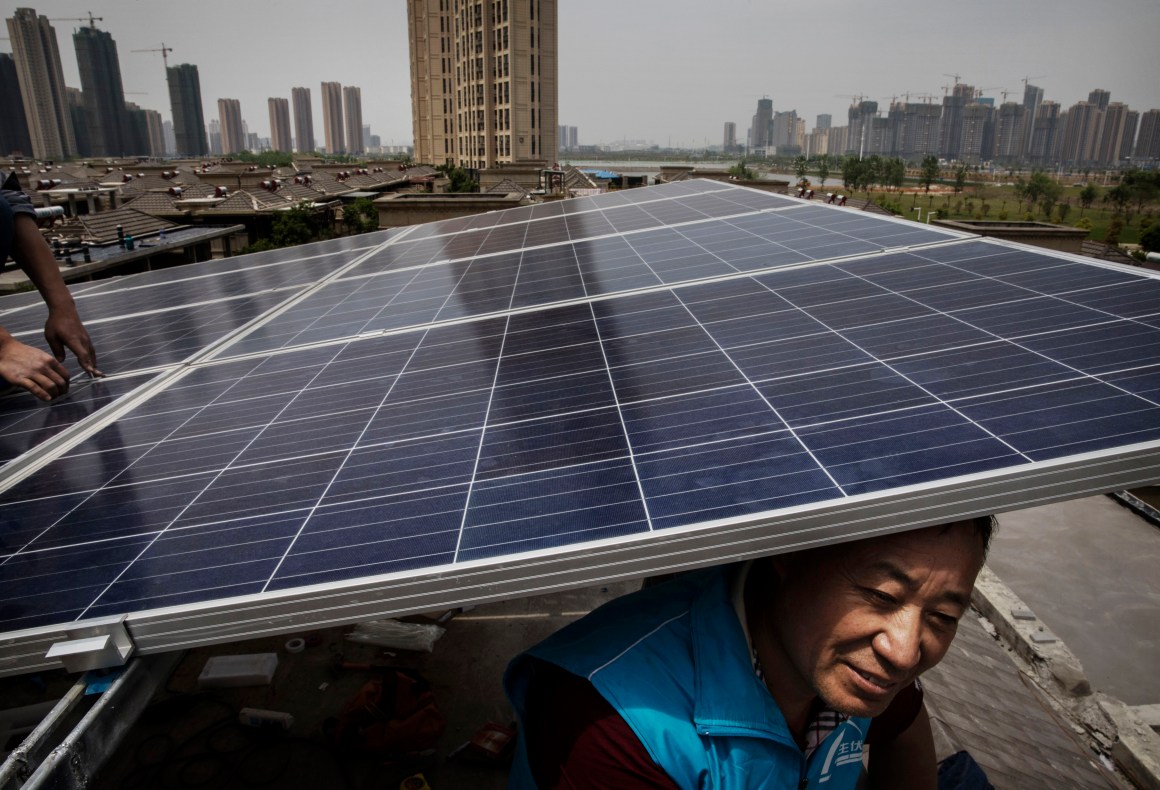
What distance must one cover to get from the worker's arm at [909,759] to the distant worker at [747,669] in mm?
900

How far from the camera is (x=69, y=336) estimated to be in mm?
5953

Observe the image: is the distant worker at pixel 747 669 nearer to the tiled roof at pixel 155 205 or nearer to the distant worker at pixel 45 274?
the distant worker at pixel 45 274

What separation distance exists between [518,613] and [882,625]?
8.41 meters

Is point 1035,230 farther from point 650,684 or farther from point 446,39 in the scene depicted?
point 446,39

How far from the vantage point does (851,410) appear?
355 cm

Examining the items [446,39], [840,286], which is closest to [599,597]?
[840,286]

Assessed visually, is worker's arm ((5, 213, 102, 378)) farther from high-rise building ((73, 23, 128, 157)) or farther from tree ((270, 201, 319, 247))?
high-rise building ((73, 23, 128, 157))

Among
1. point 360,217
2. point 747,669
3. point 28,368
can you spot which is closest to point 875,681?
point 747,669

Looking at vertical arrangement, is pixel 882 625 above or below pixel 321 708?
above

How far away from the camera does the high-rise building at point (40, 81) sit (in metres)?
168

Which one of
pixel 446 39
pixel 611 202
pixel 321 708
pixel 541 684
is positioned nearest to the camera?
pixel 541 684

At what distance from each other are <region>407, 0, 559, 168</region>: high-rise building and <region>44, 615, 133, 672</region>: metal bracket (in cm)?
9679

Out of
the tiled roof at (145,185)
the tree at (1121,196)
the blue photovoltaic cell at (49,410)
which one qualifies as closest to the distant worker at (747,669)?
the blue photovoltaic cell at (49,410)

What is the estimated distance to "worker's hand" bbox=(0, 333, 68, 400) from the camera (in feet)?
15.9
